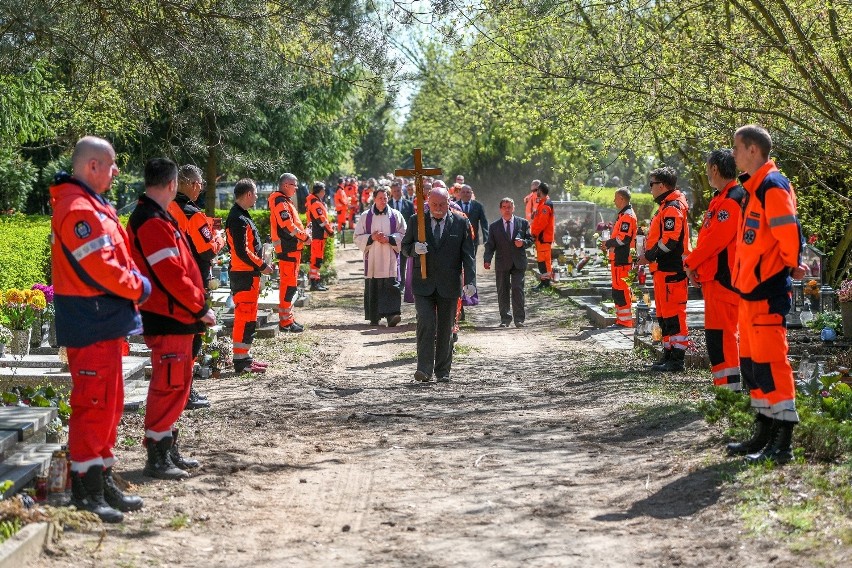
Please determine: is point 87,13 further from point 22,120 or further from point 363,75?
point 22,120

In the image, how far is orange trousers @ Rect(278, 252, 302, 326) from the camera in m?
17.3

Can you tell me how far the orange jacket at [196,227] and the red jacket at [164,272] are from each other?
2.45 metres

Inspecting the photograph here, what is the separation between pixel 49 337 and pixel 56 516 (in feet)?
21.5

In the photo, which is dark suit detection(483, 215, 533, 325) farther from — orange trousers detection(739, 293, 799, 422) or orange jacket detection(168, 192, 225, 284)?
orange trousers detection(739, 293, 799, 422)

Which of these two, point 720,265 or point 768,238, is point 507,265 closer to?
point 720,265

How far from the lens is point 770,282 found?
773 cm

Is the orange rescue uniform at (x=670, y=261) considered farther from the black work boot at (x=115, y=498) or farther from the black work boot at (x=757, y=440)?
the black work boot at (x=115, y=498)

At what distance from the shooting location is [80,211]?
665 cm

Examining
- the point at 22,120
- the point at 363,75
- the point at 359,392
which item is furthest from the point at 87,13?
the point at 22,120

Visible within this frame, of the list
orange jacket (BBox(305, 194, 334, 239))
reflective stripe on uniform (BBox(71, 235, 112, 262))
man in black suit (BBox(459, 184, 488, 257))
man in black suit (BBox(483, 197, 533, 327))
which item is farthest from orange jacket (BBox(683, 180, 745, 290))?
orange jacket (BBox(305, 194, 334, 239))

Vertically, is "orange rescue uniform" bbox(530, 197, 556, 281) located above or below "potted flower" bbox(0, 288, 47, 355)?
above

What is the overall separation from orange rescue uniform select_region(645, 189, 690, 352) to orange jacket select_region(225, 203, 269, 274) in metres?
4.02

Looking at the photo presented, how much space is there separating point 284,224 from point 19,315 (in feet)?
19.7

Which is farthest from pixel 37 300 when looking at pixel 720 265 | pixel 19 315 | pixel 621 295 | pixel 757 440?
pixel 621 295
